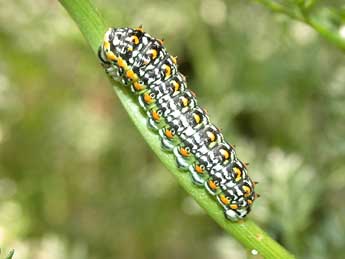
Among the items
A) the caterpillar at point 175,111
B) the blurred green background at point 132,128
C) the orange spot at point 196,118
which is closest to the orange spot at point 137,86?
the caterpillar at point 175,111

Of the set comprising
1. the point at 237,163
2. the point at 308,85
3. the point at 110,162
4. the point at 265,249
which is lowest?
the point at 265,249

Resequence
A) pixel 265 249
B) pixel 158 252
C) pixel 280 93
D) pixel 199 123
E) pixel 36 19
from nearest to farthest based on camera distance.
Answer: pixel 265 249
pixel 199 123
pixel 36 19
pixel 280 93
pixel 158 252

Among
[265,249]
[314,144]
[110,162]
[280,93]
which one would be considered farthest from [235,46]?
[265,249]

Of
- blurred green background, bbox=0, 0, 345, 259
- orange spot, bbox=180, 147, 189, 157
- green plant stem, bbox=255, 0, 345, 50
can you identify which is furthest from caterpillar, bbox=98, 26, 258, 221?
blurred green background, bbox=0, 0, 345, 259

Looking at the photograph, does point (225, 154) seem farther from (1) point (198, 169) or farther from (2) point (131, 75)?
(2) point (131, 75)

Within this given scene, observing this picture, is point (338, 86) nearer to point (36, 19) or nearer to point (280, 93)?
point (280, 93)

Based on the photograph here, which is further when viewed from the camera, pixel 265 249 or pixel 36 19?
pixel 36 19
